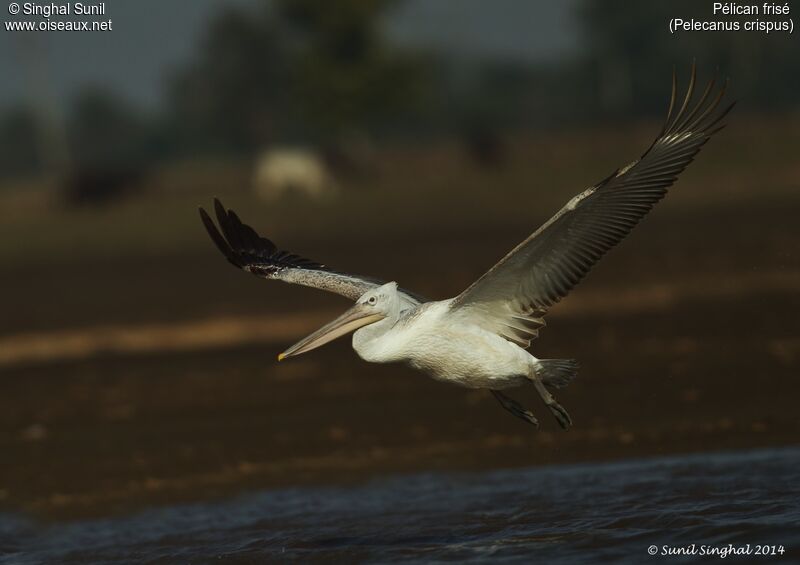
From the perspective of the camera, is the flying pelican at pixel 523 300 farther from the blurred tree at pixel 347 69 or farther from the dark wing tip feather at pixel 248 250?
the blurred tree at pixel 347 69

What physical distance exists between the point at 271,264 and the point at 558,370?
2165 mm

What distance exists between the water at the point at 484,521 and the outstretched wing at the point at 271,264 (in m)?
1.17

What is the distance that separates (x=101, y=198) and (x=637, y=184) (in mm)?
22872

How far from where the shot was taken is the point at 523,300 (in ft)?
23.7

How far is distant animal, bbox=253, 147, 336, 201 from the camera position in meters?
27.7

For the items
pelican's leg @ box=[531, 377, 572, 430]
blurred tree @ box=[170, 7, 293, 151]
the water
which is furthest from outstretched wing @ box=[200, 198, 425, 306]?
blurred tree @ box=[170, 7, 293, 151]

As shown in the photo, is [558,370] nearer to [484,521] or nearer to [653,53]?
[484,521]

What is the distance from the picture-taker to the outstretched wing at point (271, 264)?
8.09 meters

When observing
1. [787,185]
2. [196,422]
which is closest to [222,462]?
[196,422]

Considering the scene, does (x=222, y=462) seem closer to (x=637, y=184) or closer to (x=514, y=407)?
(x=514, y=407)

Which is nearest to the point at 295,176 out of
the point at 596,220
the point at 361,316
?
Answer: the point at 361,316

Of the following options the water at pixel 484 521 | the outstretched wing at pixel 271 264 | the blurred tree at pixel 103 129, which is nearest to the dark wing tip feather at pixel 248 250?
the outstretched wing at pixel 271 264

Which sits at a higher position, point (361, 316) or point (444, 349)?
point (361, 316)

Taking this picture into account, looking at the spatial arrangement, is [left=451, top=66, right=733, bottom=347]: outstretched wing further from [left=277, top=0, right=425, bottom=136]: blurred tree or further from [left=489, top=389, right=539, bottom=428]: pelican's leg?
[left=277, top=0, right=425, bottom=136]: blurred tree
